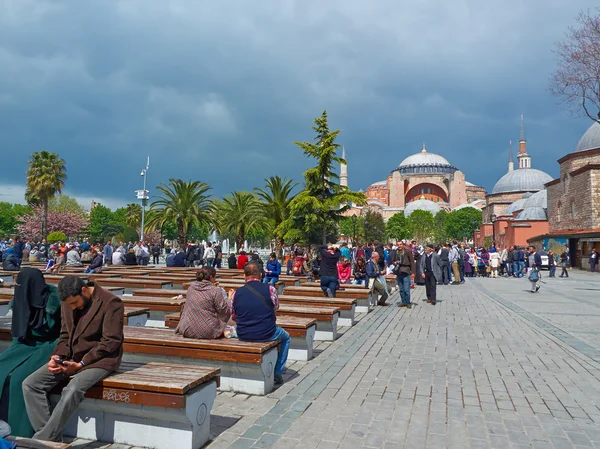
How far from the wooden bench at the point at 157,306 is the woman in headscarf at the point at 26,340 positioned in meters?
4.33

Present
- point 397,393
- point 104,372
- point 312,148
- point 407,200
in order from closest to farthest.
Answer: point 104,372
point 397,393
point 312,148
point 407,200

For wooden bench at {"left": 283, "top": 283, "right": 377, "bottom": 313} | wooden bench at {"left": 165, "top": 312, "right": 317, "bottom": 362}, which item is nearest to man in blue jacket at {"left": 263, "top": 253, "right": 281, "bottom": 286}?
wooden bench at {"left": 283, "top": 283, "right": 377, "bottom": 313}

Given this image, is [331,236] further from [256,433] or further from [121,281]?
[256,433]

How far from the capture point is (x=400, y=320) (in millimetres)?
10750

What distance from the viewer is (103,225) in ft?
290

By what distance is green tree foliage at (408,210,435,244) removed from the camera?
300 feet

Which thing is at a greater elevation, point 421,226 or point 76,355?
point 421,226

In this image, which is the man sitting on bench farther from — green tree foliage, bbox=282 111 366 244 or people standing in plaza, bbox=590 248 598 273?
people standing in plaza, bbox=590 248 598 273

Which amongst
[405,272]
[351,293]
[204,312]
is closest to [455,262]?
[405,272]

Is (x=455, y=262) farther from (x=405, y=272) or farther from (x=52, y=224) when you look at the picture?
(x=52, y=224)

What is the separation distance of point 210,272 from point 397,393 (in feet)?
9.32

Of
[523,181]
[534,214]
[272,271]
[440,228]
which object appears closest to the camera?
[272,271]

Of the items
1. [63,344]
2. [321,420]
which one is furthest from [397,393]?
[63,344]

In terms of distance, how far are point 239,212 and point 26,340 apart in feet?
99.2
